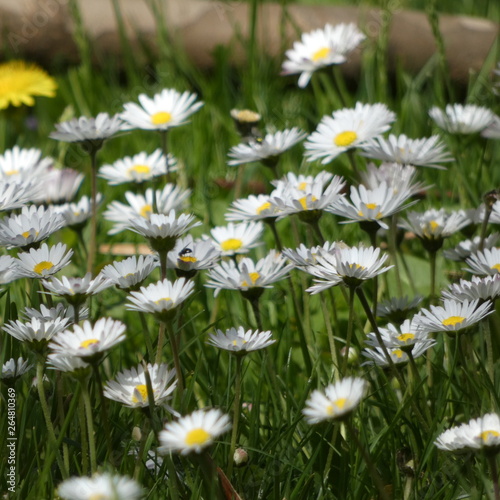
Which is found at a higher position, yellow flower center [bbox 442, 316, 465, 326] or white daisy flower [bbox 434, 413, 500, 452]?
yellow flower center [bbox 442, 316, 465, 326]

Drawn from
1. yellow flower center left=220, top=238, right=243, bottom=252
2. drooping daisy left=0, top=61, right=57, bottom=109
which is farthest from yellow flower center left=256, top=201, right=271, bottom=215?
drooping daisy left=0, top=61, right=57, bottom=109

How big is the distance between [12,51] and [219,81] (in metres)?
0.95

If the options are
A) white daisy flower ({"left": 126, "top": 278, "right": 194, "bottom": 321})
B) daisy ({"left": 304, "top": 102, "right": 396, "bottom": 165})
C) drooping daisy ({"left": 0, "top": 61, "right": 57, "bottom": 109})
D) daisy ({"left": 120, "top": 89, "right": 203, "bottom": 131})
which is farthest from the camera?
drooping daisy ({"left": 0, "top": 61, "right": 57, "bottom": 109})

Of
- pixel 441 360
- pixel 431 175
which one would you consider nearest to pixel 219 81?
pixel 431 175

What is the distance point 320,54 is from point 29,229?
41.1 inches

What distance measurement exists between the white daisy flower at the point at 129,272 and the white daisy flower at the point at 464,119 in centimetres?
100

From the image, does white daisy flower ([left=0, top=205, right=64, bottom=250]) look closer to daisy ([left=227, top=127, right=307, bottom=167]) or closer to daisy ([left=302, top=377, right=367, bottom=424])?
daisy ([left=227, top=127, right=307, bottom=167])

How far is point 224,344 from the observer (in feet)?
3.83

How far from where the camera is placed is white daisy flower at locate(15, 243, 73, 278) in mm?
1241

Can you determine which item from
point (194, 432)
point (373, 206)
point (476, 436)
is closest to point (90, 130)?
point (373, 206)

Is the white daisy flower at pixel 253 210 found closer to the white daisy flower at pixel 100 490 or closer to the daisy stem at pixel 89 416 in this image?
the daisy stem at pixel 89 416

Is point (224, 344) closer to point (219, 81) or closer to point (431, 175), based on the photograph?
point (431, 175)

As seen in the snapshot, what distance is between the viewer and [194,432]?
962 millimetres

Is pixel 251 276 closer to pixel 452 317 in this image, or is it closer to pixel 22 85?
pixel 452 317
